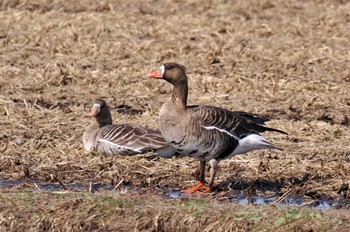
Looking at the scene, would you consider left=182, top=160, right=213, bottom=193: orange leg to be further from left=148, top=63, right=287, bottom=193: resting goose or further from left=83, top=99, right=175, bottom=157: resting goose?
left=83, top=99, right=175, bottom=157: resting goose

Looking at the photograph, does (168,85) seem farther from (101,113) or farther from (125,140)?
(125,140)

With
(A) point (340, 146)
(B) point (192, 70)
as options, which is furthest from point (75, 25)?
(A) point (340, 146)

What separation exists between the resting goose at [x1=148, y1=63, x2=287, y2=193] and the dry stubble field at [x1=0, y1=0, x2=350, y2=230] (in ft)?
1.51

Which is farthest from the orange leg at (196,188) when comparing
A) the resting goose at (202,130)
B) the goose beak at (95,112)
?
the goose beak at (95,112)

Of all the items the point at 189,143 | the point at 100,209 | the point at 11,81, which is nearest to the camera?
the point at 100,209

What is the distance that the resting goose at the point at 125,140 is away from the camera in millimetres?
11953

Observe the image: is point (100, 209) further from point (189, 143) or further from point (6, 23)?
point (6, 23)

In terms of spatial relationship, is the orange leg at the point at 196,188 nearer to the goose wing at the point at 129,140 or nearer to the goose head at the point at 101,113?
the goose wing at the point at 129,140

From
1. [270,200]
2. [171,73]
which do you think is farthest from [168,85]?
[270,200]

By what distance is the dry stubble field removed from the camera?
1116 centimetres

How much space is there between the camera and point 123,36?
18.5 meters

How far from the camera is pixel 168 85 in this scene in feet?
51.5

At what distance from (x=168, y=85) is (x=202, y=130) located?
17.5 ft

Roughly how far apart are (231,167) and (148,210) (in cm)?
252
